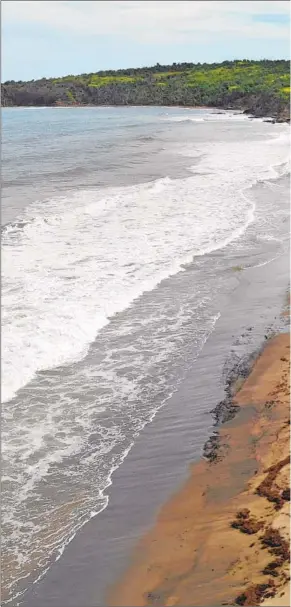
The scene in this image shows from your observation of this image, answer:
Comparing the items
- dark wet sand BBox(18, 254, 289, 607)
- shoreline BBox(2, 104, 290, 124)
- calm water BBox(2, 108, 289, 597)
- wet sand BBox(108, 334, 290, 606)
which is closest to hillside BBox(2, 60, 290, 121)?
shoreline BBox(2, 104, 290, 124)

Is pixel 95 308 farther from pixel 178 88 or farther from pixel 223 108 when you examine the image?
pixel 178 88

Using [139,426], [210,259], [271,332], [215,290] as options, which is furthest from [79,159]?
[139,426]

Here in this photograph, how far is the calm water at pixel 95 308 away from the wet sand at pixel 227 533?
86cm

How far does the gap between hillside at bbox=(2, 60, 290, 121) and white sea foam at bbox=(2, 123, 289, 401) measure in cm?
4758

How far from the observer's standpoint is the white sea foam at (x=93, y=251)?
10711 millimetres

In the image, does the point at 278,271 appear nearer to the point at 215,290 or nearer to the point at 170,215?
the point at 215,290

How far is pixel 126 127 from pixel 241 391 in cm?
5073

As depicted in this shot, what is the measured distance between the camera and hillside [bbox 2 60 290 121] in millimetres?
84156

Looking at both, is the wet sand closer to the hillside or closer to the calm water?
the calm water

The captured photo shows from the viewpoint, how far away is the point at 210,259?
15953 mm

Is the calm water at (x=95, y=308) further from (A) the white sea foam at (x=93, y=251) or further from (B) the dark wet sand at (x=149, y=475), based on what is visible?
(B) the dark wet sand at (x=149, y=475)

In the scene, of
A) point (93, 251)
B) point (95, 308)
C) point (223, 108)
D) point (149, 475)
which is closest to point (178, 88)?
point (223, 108)

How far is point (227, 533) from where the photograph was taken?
242 inches

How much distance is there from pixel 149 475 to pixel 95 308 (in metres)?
5.30
